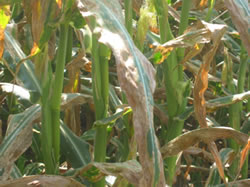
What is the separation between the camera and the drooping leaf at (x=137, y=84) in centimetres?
59

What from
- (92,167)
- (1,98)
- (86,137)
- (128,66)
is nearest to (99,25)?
(128,66)

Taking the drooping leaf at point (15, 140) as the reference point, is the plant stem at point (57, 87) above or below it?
above

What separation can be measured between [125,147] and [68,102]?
7.4 inches

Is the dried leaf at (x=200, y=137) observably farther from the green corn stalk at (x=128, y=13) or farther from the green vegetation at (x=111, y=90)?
the green corn stalk at (x=128, y=13)

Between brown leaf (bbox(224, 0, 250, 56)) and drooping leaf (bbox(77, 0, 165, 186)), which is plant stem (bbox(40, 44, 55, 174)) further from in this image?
brown leaf (bbox(224, 0, 250, 56))

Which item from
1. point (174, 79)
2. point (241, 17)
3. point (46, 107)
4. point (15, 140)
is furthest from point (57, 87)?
point (241, 17)

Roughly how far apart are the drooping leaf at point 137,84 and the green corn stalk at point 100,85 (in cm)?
19

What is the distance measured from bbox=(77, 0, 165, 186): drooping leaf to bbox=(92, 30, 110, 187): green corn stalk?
0.62ft

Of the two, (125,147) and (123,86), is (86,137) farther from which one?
(123,86)

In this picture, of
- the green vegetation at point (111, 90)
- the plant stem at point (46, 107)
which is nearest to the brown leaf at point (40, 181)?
the green vegetation at point (111, 90)

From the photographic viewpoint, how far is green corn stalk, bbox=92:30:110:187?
85 cm

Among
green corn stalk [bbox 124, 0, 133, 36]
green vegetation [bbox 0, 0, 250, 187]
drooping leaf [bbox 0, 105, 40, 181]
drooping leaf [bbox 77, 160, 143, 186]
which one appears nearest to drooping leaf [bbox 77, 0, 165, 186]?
green vegetation [bbox 0, 0, 250, 187]

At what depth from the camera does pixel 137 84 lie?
23.3 inches

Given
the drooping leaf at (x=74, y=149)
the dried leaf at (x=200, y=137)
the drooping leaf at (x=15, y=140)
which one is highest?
the drooping leaf at (x=15, y=140)
